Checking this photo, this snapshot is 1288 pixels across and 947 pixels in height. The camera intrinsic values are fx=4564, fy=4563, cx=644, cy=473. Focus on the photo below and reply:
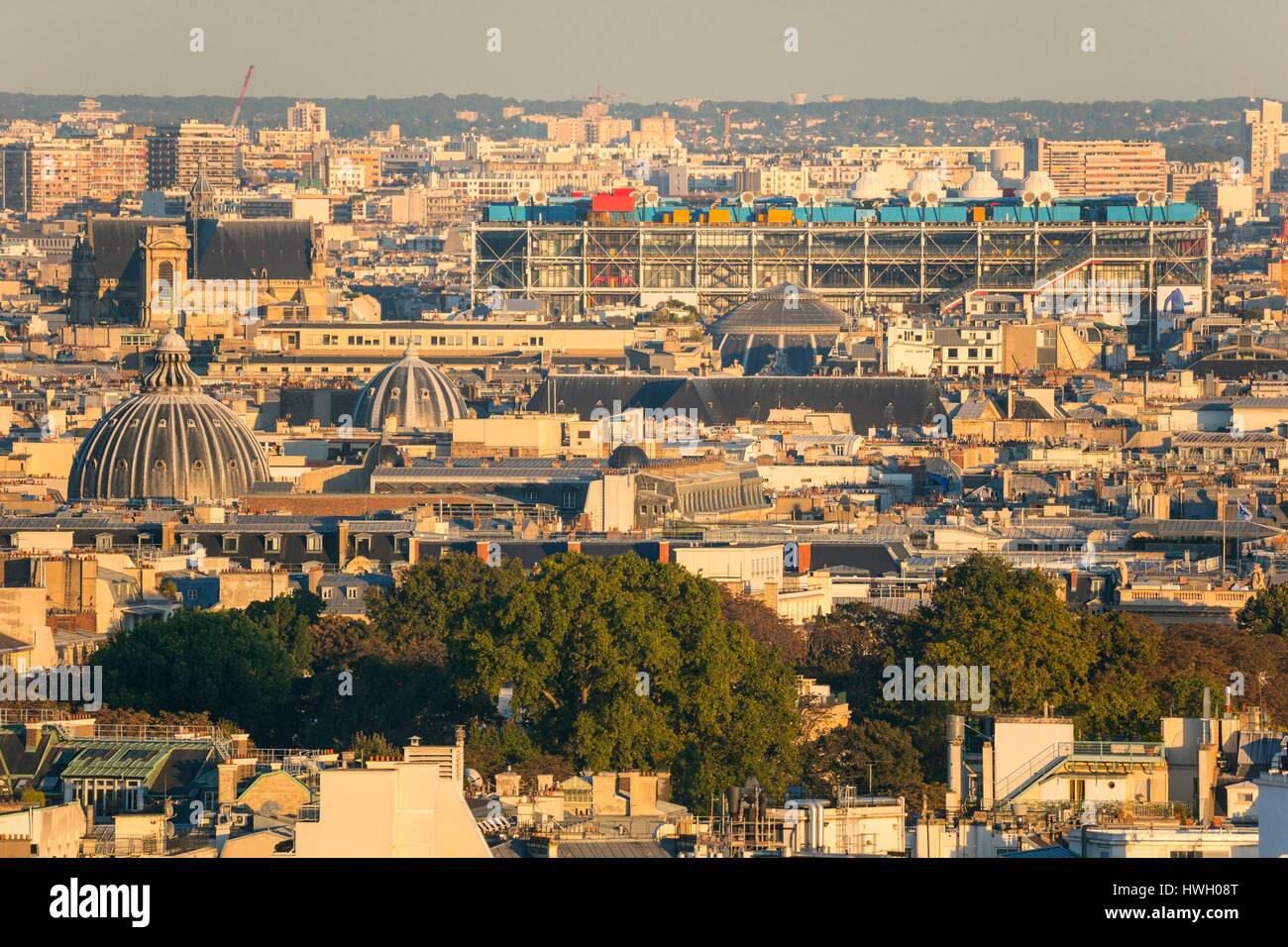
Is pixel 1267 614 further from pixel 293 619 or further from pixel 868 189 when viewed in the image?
pixel 868 189

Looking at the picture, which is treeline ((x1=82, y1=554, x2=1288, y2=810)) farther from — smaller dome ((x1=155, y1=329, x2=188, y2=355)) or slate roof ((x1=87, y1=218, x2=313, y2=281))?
slate roof ((x1=87, y1=218, x2=313, y2=281))

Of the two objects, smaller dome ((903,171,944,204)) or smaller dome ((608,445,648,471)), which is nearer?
smaller dome ((608,445,648,471))

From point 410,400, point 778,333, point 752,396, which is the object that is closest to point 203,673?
point 410,400

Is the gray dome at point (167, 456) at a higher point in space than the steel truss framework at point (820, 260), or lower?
higher

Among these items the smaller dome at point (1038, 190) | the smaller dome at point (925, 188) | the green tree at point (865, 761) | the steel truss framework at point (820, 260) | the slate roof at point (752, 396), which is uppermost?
the green tree at point (865, 761)

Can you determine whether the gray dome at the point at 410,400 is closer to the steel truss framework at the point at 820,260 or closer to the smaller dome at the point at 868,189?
the steel truss framework at the point at 820,260

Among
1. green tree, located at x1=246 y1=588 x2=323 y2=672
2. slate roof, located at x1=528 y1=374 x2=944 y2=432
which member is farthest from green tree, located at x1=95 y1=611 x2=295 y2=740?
slate roof, located at x1=528 y1=374 x2=944 y2=432

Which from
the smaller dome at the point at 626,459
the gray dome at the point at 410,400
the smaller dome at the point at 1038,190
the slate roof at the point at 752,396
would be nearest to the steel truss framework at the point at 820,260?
the smaller dome at the point at 1038,190

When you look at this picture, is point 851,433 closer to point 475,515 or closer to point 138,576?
point 475,515
